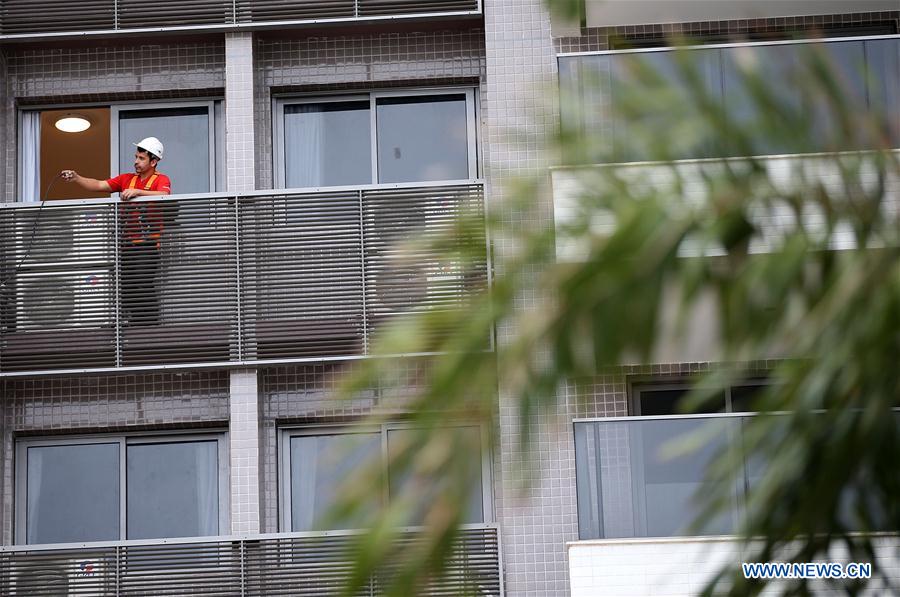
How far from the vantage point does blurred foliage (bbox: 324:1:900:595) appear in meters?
3.52

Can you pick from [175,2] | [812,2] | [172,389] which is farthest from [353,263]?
[812,2]

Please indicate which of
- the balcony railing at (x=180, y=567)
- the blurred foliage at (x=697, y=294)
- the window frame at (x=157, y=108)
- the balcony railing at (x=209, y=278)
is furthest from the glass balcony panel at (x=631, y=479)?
the blurred foliage at (x=697, y=294)

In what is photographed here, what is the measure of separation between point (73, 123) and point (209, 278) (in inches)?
88.4

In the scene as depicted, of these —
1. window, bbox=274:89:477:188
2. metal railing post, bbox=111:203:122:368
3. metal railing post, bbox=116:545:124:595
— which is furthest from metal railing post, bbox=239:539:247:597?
window, bbox=274:89:477:188

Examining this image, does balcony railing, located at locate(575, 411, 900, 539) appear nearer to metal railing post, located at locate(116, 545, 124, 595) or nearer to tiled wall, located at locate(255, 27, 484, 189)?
metal railing post, located at locate(116, 545, 124, 595)

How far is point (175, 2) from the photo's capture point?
15.5m

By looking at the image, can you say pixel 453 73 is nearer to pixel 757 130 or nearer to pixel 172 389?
pixel 172 389

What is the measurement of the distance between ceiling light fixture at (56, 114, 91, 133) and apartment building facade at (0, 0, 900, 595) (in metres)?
0.05

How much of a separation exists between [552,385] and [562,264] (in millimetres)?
232

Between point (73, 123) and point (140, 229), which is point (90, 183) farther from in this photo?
point (73, 123)

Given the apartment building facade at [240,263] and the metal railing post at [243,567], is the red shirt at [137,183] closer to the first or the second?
the apartment building facade at [240,263]

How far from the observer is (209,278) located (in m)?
14.8

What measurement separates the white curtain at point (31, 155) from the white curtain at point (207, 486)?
2.64 m

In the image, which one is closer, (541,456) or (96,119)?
(541,456)
